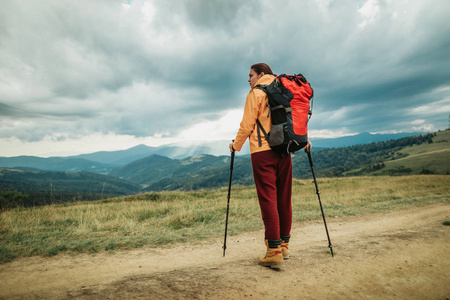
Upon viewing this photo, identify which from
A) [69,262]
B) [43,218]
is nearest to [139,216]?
[43,218]

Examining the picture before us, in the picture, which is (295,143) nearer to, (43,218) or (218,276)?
(218,276)

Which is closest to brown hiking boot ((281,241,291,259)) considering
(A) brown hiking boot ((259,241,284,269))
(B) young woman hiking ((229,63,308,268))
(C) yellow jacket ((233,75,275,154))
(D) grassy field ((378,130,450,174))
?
(B) young woman hiking ((229,63,308,268))

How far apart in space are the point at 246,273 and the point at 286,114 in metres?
2.65

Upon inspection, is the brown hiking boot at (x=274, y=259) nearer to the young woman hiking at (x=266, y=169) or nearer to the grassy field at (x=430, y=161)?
the young woman hiking at (x=266, y=169)

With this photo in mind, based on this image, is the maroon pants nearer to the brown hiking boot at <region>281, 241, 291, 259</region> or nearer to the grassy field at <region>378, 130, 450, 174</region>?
the brown hiking boot at <region>281, 241, 291, 259</region>

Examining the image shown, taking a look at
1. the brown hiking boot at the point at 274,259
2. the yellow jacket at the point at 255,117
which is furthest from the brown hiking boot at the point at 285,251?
the yellow jacket at the point at 255,117

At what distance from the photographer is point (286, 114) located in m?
3.84

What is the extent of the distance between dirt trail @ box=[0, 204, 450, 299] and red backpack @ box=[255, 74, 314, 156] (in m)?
2.03

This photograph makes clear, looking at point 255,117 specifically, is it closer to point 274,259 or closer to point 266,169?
point 266,169

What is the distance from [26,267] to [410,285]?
20.0 feet

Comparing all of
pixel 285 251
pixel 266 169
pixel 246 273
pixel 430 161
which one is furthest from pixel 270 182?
pixel 430 161

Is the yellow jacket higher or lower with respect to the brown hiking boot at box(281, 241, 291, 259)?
higher

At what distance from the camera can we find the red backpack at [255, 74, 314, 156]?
12.4 ft

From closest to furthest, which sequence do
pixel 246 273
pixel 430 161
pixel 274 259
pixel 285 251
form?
pixel 246 273 < pixel 274 259 < pixel 285 251 < pixel 430 161
